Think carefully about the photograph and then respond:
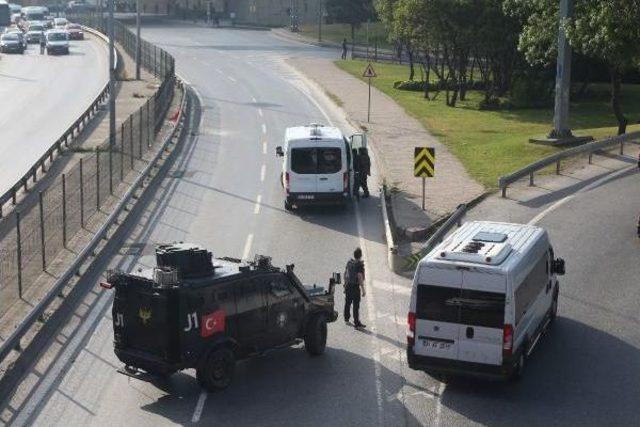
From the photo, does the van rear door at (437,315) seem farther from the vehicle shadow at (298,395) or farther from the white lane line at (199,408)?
the white lane line at (199,408)

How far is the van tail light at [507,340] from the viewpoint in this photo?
16453 mm

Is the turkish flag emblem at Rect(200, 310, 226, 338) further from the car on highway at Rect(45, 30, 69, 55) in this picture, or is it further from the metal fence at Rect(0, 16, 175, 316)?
the car on highway at Rect(45, 30, 69, 55)

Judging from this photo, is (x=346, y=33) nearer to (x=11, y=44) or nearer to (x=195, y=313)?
(x=11, y=44)

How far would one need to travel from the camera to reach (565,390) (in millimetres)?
17047

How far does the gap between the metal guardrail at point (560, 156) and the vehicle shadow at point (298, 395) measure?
1351 centimetres

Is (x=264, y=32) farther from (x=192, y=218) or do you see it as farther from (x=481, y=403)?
(x=481, y=403)

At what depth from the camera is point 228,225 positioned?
94.5ft

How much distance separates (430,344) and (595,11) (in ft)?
68.5

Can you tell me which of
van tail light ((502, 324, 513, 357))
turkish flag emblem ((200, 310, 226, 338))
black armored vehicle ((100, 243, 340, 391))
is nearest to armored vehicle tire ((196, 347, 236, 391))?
black armored vehicle ((100, 243, 340, 391))

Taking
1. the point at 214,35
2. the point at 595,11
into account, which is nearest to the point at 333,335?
the point at 595,11

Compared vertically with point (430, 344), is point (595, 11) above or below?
above

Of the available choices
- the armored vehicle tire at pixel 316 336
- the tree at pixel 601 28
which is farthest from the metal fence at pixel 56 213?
the tree at pixel 601 28

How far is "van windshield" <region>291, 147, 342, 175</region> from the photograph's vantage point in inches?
1201

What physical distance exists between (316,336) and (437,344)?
2398mm
